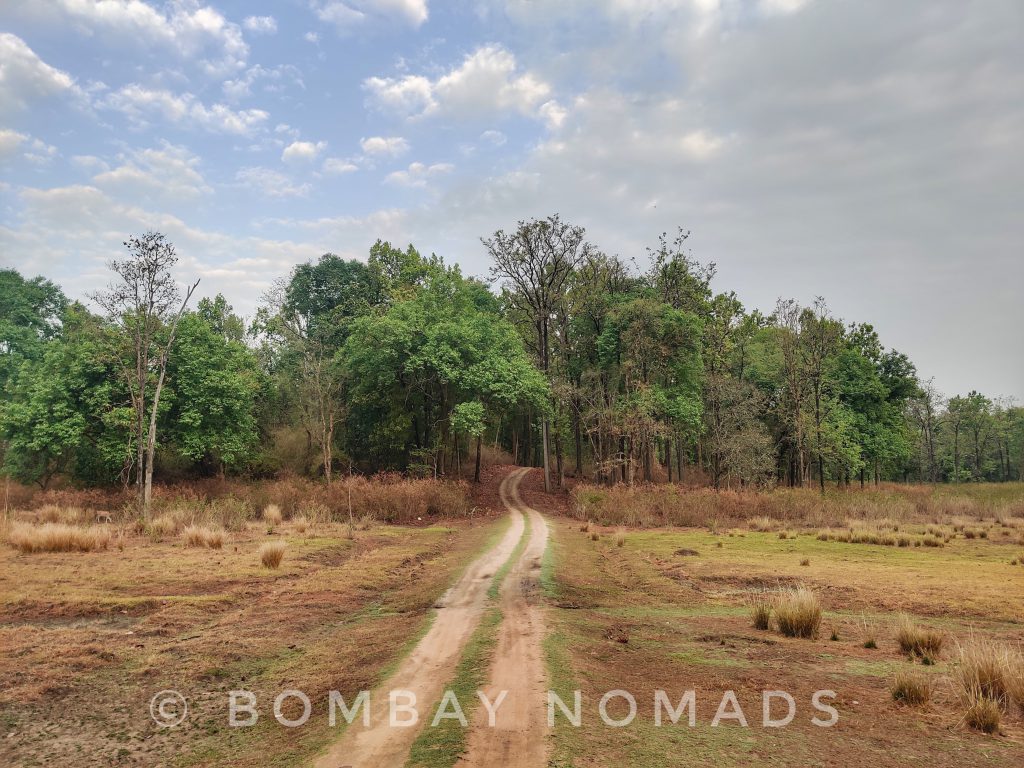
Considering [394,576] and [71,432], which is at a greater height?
[71,432]

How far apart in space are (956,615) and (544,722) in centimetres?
986

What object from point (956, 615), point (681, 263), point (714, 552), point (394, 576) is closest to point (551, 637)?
point (394, 576)

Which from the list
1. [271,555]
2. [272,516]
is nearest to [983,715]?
[271,555]

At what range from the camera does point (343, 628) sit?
1048 cm

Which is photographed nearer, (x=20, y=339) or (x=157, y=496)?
(x=157, y=496)

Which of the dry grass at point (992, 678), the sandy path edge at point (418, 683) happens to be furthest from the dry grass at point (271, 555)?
the dry grass at point (992, 678)

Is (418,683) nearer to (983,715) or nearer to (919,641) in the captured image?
(983,715)

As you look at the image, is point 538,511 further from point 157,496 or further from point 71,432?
point 71,432

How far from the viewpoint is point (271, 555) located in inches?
610

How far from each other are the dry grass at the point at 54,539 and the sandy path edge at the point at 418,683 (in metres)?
11.3

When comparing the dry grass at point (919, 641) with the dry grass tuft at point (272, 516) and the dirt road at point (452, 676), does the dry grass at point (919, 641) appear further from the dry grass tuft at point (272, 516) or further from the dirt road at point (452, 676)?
the dry grass tuft at point (272, 516)

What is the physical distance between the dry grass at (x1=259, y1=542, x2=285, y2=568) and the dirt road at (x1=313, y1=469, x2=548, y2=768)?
527 centimetres

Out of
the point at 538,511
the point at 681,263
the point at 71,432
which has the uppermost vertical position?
the point at 681,263

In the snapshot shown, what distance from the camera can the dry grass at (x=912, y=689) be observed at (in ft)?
21.2
